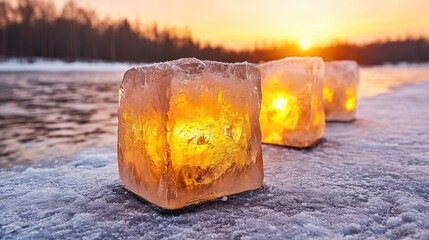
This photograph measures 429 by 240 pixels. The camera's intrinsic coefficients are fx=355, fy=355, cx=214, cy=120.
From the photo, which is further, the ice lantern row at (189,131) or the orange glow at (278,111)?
the orange glow at (278,111)

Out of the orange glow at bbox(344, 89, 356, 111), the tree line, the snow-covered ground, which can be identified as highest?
the tree line

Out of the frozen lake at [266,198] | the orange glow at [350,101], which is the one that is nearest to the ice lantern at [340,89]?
the orange glow at [350,101]

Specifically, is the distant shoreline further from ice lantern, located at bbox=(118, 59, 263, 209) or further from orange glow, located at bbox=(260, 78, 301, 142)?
ice lantern, located at bbox=(118, 59, 263, 209)

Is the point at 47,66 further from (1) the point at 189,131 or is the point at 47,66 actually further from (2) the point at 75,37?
(1) the point at 189,131

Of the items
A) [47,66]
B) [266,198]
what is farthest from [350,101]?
[47,66]

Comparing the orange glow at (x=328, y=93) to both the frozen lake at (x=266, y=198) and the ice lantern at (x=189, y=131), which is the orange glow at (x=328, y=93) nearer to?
the frozen lake at (x=266, y=198)

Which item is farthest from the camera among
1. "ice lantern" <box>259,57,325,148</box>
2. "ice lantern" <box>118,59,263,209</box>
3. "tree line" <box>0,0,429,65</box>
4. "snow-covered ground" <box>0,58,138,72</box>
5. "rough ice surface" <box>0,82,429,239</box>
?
"tree line" <box>0,0,429,65</box>

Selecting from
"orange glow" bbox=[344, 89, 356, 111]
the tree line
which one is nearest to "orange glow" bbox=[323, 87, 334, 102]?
"orange glow" bbox=[344, 89, 356, 111]

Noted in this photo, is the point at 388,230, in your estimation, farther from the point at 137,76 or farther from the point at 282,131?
the point at 282,131
